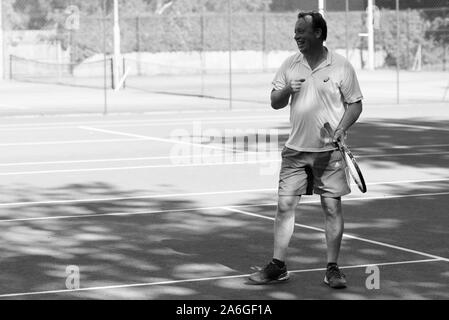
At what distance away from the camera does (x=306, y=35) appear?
29.0 feet

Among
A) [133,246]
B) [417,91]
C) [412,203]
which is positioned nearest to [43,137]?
[412,203]

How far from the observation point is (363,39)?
187ft

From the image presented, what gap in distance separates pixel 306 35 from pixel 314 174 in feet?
3.54

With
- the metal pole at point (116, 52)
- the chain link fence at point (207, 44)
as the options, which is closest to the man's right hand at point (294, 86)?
the metal pole at point (116, 52)

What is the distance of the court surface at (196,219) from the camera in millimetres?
9047

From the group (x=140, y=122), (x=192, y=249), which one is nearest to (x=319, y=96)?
(x=192, y=249)

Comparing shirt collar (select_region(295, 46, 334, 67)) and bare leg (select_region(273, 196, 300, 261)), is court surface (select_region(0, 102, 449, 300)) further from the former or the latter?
shirt collar (select_region(295, 46, 334, 67))

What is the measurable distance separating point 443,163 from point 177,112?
1411cm

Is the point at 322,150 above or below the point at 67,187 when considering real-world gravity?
above

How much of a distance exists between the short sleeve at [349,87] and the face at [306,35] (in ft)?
1.12

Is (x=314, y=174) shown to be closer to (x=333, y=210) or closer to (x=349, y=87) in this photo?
(x=333, y=210)

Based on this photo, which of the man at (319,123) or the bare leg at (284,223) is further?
the bare leg at (284,223)

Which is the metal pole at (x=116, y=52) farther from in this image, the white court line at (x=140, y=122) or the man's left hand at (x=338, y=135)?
the man's left hand at (x=338, y=135)
